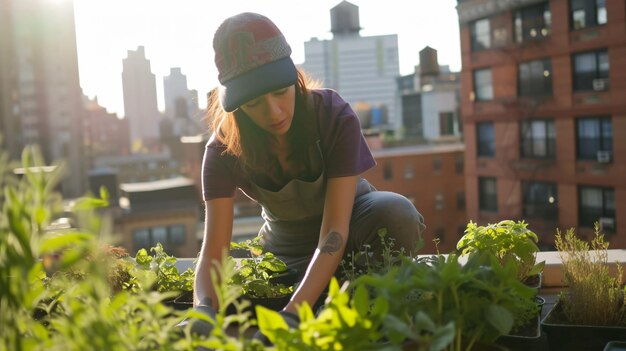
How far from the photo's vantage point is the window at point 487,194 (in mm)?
22000

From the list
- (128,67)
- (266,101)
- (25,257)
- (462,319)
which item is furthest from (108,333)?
(128,67)

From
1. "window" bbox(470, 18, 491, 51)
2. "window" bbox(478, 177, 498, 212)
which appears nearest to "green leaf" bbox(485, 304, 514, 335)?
"window" bbox(470, 18, 491, 51)

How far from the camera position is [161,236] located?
1148 inches

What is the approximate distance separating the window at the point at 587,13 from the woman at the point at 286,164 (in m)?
16.5

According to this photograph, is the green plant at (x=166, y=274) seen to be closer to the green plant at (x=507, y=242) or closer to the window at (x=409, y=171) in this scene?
the green plant at (x=507, y=242)

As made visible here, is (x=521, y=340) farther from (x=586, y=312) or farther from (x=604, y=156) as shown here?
(x=604, y=156)

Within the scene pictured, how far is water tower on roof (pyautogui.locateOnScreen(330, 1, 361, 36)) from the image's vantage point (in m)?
56.4

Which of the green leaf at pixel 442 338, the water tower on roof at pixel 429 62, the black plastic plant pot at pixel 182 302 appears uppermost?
the water tower on roof at pixel 429 62

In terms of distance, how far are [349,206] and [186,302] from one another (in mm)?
575

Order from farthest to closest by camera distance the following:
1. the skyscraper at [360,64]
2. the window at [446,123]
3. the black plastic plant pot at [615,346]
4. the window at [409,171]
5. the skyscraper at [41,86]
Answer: the skyscraper at [360,64]
the window at [446,123]
the skyscraper at [41,86]
the window at [409,171]
the black plastic plant pot at [615,346]

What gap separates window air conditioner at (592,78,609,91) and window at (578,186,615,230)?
2.47m

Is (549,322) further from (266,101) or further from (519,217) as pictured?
(519,217)

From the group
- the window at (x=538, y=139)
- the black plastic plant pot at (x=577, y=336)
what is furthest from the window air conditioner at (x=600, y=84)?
the black plastic plant pot at (x=577, y=336)

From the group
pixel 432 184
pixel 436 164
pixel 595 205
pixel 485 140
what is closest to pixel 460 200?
pixel 432 184
